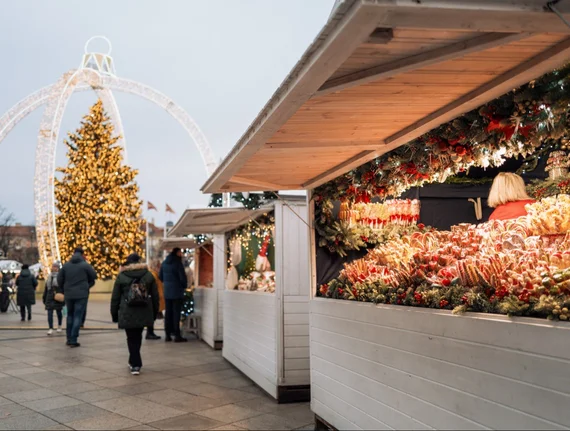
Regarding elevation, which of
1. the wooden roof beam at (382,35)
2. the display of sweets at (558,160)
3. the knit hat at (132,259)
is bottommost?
the knit hat at (132,259)

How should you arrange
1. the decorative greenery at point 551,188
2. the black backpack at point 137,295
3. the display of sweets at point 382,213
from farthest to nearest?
the black backpack at point 137,295 → the display of sweets at point 382,213 → the decorative greenery at point 551,188

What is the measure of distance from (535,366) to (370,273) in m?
2.38

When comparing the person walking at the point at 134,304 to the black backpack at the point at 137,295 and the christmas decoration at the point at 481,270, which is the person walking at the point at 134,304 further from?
the christmas decoration at the point at 481,270

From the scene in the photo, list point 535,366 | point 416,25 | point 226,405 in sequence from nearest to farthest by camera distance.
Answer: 1. point 416,25
2. point 535,366
3. point 226,405

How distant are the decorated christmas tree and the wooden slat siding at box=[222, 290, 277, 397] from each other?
16688mm

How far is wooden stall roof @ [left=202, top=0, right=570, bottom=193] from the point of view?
212cm

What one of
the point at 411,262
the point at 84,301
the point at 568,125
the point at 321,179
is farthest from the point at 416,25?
the point at 84,301

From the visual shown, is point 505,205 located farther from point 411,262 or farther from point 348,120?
point 348,120

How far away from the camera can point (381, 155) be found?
4797mm

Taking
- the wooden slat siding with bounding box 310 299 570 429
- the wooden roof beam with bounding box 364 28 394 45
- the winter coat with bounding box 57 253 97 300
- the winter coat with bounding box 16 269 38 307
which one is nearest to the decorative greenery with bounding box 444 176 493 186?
the wooden slat siding with bounding box 310 299 570 429

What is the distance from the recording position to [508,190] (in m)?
5.28

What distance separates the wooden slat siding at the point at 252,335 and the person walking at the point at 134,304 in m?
1.29

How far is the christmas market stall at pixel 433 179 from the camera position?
2.46 m

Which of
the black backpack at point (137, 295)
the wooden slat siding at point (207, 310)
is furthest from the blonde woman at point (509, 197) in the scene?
the wooden slat siding at point (207, 310)
